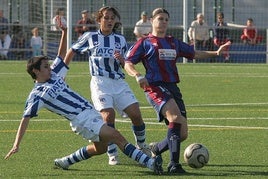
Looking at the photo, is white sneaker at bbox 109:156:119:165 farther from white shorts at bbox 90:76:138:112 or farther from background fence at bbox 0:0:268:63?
background fence at bbox 0:0:268:63

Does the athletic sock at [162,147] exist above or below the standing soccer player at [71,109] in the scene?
below

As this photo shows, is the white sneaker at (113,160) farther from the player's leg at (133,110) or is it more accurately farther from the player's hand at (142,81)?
the player's hand at (142,81)

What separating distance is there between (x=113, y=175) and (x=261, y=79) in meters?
16.8

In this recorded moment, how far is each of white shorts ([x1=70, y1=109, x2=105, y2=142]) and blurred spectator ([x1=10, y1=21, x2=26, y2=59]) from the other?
24.3 meters

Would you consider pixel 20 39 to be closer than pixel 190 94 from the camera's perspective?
No

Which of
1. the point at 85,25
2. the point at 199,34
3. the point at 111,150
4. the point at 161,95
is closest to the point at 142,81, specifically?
the point at 161,95

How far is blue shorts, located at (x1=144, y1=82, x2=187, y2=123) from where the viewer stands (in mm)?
10853

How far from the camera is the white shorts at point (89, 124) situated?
10266mm

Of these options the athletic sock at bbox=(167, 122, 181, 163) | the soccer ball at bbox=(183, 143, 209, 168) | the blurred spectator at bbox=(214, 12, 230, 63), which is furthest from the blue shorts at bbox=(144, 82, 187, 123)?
the blurred spectator at bbox=(214, 12, 230, 63)

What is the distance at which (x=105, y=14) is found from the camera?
38.3 ft

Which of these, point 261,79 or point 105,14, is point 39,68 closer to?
point 105,14

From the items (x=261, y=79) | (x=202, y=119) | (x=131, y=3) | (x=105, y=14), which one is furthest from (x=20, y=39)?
(x=105, y=14)

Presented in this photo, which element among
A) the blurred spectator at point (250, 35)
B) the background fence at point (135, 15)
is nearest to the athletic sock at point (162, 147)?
the background fence at point (135, 15)

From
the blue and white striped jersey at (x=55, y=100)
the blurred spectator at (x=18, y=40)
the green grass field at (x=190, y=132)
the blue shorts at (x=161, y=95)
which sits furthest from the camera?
the blurred spectator at (x=18, y=40)
